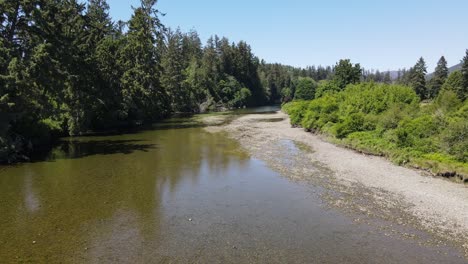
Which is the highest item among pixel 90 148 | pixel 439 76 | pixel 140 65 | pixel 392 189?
pixel 140 65

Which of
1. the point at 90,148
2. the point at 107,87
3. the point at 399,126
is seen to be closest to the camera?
the point at 399,126

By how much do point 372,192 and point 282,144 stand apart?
62.7 ft

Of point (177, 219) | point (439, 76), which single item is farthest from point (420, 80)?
point (177, 219)

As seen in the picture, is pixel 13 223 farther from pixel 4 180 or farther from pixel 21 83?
pixel 21 83

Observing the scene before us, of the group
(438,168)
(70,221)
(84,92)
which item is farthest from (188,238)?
(84,92)

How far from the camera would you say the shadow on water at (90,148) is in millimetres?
32656

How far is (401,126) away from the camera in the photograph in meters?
32.3

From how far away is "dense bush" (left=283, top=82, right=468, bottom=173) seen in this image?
1037 inches

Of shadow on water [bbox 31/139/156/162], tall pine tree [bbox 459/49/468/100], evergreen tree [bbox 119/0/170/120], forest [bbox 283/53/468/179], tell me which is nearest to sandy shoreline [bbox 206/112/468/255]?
forest [bbox 283/53/468/179]

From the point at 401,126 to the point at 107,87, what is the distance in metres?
38.8

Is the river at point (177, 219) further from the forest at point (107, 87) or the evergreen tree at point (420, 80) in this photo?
the evergreen tree at point (420, 80)

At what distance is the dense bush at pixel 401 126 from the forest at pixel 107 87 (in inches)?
7.1

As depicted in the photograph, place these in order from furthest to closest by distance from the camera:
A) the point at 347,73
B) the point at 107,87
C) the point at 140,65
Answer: the point at 347,73, the point at 140,65, the point at 107,87

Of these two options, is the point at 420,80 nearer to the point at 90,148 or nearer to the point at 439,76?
the point at 439,76
